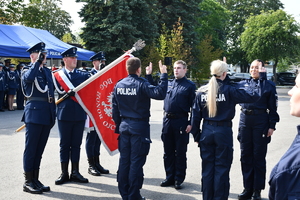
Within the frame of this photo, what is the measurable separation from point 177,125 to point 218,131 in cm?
140

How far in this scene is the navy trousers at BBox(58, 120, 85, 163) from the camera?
5949 millimetres

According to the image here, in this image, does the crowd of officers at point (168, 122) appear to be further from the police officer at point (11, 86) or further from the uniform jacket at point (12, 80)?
the uniform jacket at point (12, 80)

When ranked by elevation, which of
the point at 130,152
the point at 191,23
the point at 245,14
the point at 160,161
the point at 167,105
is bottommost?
the point at 160,161

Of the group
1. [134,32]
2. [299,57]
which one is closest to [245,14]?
[299,57]

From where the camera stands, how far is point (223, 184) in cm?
452

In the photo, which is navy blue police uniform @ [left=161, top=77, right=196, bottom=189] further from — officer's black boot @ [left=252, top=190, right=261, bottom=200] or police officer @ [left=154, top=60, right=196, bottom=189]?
officer's black boot @ [left=252, top=190, right=261, bottom=200]

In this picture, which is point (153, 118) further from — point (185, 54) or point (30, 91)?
point (185, 54)

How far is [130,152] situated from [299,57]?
115ft

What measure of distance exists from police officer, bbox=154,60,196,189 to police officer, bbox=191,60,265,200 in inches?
46.2

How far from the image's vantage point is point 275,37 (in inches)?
1414

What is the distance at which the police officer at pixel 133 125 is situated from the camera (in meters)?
4.82

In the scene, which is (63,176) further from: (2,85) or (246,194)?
(2,85)

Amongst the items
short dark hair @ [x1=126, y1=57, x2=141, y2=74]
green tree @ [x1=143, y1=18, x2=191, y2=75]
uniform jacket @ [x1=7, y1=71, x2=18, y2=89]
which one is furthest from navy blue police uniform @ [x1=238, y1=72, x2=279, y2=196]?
green tree @ [x1=143, y1=18, x2=191, y2=75]

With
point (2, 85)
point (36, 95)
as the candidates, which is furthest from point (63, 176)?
point (2, 85)
